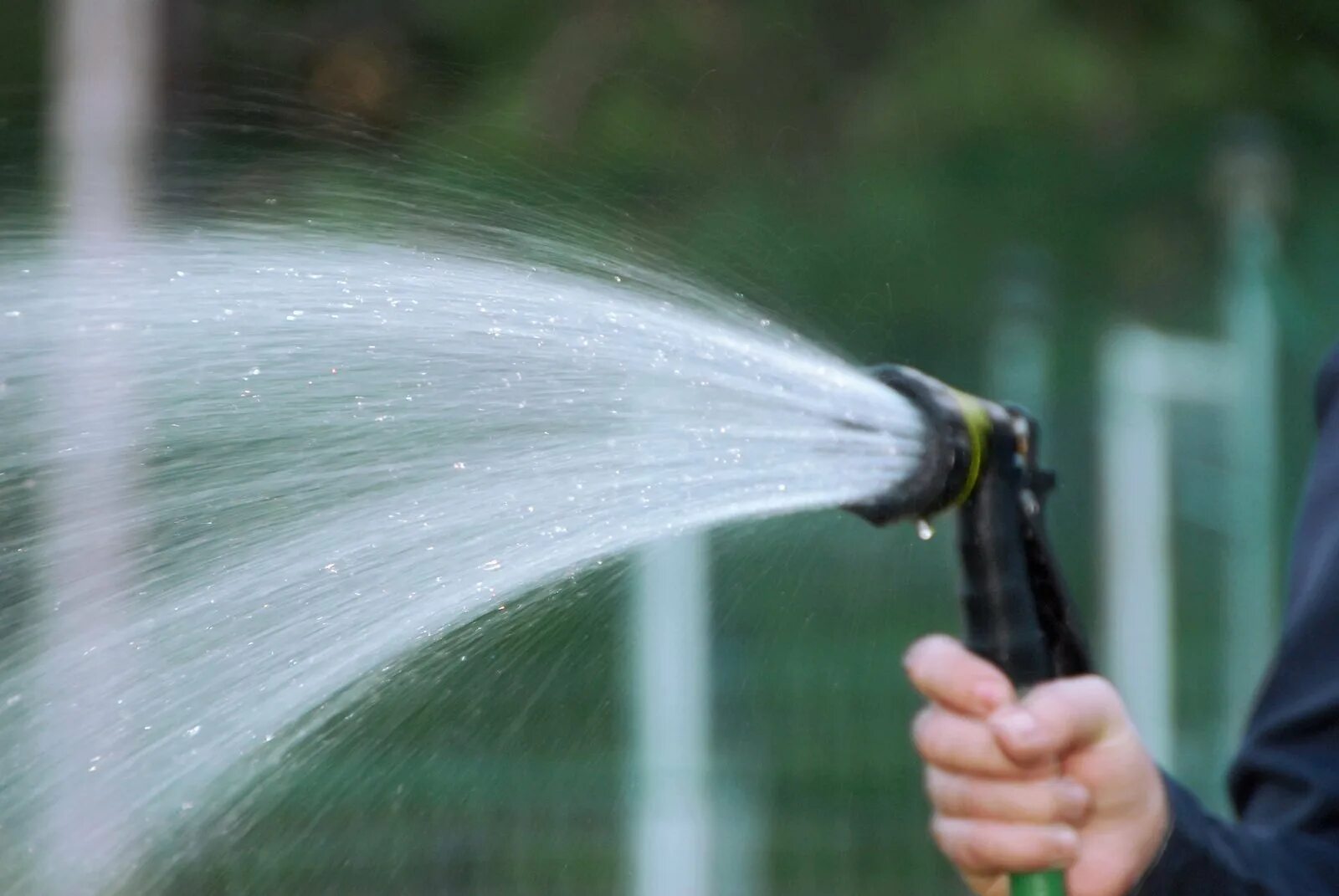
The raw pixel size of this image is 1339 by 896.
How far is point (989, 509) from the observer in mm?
1504

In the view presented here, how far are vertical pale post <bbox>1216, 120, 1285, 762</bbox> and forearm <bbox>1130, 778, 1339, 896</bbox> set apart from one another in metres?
4.23

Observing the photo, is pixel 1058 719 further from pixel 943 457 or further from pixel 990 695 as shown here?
pixel 943 457

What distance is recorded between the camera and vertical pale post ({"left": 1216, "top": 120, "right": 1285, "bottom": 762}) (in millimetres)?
5762

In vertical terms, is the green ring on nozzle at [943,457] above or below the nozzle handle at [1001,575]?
above

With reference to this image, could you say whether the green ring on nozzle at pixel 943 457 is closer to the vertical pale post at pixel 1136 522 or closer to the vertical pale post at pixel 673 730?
the vertical pale post at pixel 673 730

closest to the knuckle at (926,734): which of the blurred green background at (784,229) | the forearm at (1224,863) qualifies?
the forearm at (1224,863)

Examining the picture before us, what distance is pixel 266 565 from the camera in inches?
83.7

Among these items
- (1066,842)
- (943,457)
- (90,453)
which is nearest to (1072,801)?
(1066,842)

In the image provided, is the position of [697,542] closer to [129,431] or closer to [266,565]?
[129,431]

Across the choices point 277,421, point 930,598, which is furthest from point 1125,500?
point 277,421

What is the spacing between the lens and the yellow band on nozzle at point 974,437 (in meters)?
1.49

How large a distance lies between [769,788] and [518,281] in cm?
319

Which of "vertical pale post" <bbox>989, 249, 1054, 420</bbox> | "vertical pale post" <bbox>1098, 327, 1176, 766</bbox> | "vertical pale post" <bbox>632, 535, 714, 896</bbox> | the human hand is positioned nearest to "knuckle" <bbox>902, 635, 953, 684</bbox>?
the human hand

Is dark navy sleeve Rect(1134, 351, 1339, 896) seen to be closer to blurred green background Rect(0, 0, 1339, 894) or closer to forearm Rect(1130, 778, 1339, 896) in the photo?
forearm Rect(1130, 778, 1339, 896)
